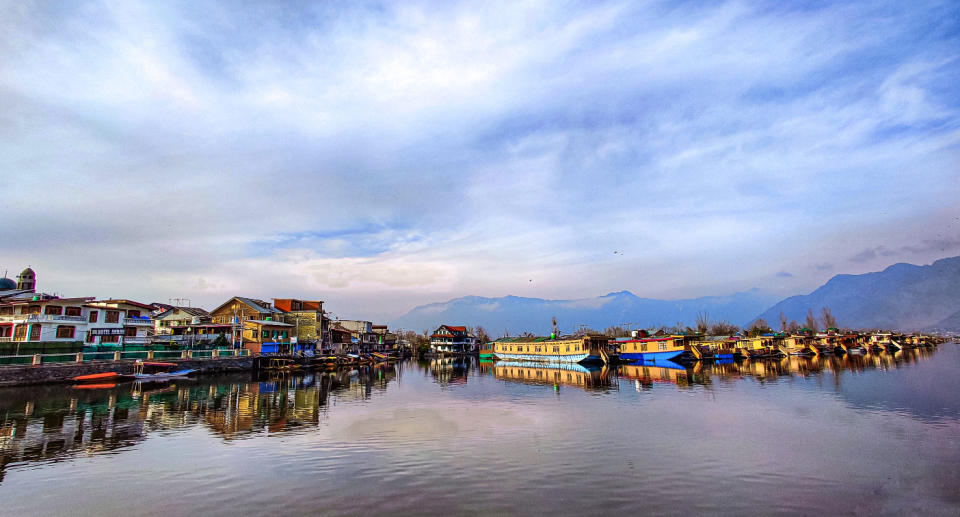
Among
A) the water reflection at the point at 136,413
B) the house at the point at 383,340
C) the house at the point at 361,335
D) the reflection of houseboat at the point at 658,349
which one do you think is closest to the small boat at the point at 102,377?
the water reflection at the point at 136,413

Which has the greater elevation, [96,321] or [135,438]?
[96,321]

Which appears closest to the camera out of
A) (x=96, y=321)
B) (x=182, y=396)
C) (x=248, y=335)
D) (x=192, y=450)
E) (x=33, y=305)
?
(x=192, y=450)

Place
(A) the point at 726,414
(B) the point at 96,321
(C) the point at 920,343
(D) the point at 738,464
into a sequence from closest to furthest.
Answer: (D) the point at 738,464 < (A) the point at 726,414 < (B) the point at 96,321 < (C) the point at 920,343

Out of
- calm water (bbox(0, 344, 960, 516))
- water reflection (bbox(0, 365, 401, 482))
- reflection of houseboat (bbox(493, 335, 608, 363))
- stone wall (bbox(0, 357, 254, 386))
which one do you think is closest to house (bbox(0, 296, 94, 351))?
stone wall (bbox(0, 357, 254, 386))

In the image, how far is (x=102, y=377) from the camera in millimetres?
45750

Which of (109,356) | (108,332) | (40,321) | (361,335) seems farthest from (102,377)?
(361,335)

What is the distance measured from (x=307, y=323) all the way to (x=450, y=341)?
2243 inches

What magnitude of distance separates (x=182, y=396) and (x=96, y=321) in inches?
1323

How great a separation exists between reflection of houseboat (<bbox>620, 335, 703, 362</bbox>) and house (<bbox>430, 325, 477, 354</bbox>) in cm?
6503

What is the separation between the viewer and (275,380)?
54812 millimetres

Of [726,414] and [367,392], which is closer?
[726,414]

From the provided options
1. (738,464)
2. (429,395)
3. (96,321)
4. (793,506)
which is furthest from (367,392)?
(96,321)

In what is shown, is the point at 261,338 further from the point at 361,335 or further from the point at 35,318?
the point at 361,335

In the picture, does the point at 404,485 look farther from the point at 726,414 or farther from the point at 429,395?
the point at 429,395
